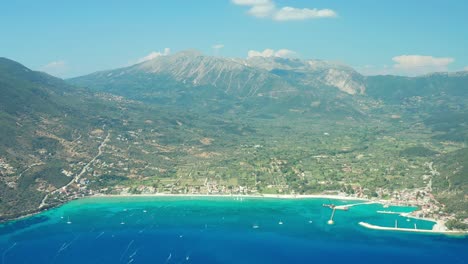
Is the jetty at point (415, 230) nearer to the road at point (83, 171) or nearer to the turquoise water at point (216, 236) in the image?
the turquoise water at point (216, 236)

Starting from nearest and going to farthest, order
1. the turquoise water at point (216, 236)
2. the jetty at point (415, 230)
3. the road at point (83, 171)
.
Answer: the turquoise water at point (216, 236)
the jetty at point (415, 230)
the road at point (83, 171)

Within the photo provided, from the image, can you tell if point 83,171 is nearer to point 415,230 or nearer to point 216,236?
point 216,236

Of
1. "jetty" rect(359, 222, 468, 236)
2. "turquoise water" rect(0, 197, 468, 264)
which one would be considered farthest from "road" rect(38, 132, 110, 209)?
"jetty" rect(359, 222, 468, 236)

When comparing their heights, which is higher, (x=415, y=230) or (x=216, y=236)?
(x=415, y=230)

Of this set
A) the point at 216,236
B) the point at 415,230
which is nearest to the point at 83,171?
the point at 216,236

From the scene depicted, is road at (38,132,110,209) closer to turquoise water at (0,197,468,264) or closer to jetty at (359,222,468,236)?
turquoise water at (0,197,468,264)

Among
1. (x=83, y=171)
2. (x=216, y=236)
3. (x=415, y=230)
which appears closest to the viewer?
(x=216, y=236)

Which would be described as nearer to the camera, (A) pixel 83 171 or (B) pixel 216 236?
(B) pixel 216 236

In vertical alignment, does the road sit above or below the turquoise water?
above

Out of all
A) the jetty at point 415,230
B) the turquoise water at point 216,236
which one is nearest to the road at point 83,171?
the turquoise water at point 216,236
